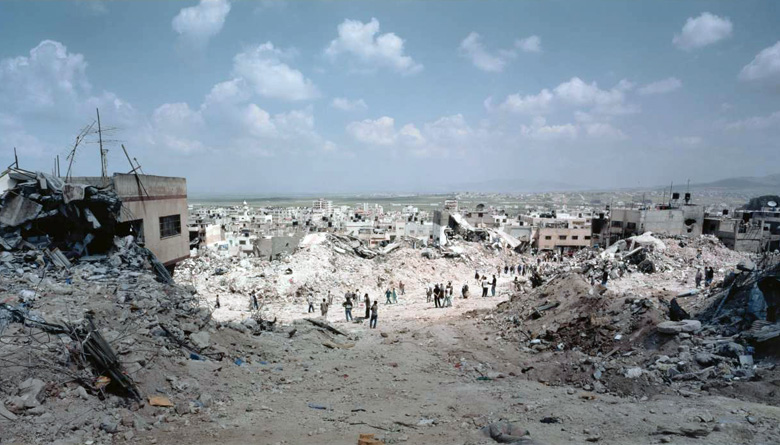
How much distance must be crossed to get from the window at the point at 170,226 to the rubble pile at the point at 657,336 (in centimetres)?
1447

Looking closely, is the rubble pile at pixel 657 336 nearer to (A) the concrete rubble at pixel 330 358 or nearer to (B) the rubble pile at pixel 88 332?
(A) the concrete rubble at pixel 330 358

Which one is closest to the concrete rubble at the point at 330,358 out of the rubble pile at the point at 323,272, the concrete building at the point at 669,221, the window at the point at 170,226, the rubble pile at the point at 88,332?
the rubble pile at the point at 88,332

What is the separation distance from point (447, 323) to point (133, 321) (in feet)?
32.7

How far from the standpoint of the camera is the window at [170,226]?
17.7 m

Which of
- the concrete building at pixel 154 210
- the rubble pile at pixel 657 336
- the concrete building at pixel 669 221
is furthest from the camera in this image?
the concrete building at pixel 669 221

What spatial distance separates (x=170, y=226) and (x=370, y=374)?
520 inches

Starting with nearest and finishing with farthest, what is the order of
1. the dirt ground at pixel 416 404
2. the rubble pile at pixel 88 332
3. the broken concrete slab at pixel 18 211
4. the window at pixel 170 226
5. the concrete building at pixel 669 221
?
the rubble pile at pixel 88 332
the dirt ground at pixel 416 404
the broken concrete slab at pixel 18 211
the window at pixel 170 226
the concrete building at pixel 669 221

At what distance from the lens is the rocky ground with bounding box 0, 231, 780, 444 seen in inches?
238

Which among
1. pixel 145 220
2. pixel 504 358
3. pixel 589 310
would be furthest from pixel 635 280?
pixel 145 220

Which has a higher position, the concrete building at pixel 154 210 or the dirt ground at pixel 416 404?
the concrete building at pixel 154 210

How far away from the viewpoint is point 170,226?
18.3 meters

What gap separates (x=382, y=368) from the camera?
34.3 feet

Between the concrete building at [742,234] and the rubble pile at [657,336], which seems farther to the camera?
the concrete building at [742,234]

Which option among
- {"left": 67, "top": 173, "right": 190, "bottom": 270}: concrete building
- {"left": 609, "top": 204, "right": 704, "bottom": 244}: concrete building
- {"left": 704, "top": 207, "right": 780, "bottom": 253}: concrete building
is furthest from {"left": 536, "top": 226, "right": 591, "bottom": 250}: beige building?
{"left": 67, "top": 173, "right": 190, "bottom": 270}: concrete building
